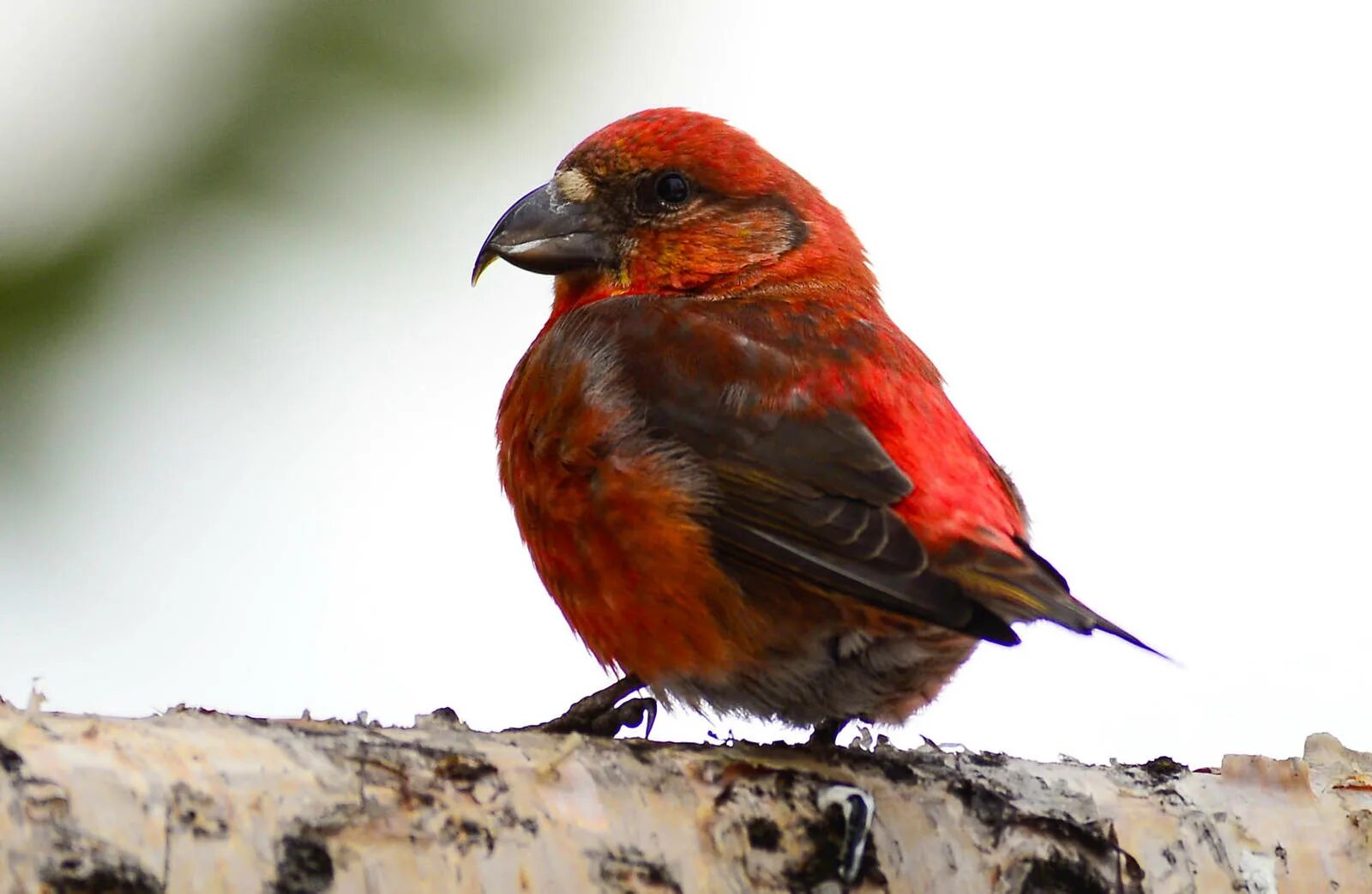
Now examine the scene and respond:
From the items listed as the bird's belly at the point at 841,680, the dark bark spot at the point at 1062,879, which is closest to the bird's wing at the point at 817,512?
the bird's belly at the point at 841,680

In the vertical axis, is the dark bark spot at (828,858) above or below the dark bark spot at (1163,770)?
below

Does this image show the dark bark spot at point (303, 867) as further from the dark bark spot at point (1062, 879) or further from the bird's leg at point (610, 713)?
the bird's leg at point (610, 713)

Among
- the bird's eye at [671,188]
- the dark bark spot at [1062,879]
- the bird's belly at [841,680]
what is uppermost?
the bird's eye at [671,188]

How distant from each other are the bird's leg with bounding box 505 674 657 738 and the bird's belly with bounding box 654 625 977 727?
0.54 ft

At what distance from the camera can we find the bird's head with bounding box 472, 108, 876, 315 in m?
3.91

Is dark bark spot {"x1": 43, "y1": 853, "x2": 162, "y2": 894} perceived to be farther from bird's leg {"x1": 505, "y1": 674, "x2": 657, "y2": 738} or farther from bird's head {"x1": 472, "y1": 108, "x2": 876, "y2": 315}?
bird's head {"x1": 472, "y1": 108, "x2": 876, "y2": 315}

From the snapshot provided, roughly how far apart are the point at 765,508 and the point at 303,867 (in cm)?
126

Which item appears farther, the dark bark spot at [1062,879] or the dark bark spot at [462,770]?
the dark bark spot at [1062,879]

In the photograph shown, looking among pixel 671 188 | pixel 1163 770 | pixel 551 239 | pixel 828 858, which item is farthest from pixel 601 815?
pixel 671 188

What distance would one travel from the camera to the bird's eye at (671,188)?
157 inches

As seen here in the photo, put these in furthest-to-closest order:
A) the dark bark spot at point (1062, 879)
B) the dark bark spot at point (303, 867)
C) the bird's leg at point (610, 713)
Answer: the bird's leg at point (610, 713) → the dark bark spot at point (1062, 879) → the dark bark spot at point (303, 867)

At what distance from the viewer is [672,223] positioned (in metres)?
3.96

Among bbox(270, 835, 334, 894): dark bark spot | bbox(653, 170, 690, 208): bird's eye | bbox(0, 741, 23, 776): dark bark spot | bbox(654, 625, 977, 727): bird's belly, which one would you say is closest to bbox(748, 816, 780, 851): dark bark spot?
bbox(270, 835, 334, 894): dark bark spot

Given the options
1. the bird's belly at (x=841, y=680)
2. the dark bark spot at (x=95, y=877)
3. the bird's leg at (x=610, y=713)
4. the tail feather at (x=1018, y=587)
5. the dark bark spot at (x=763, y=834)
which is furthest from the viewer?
the bird's leg at (x=610, y=713)
